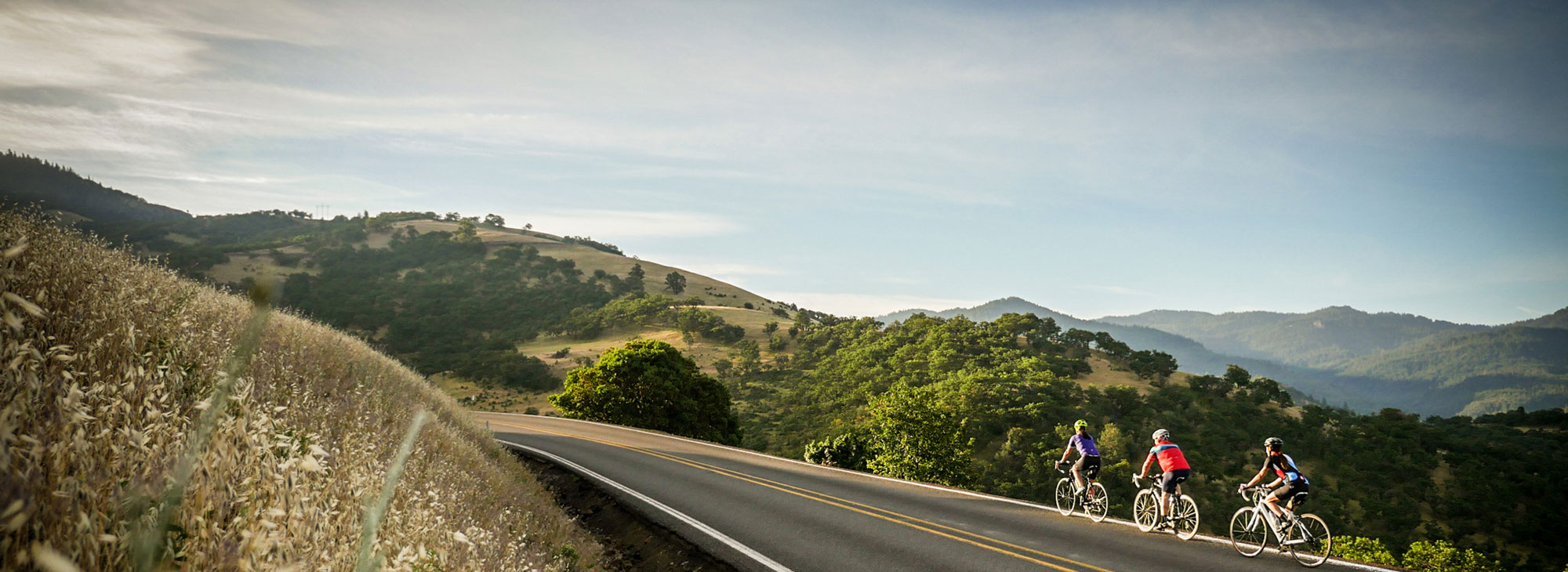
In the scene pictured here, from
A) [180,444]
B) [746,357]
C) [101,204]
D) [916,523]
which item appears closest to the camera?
[180,444]

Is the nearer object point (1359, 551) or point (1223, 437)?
point (1359, 551)

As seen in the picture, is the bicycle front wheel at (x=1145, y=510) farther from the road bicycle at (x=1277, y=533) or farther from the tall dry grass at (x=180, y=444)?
the tall dry grass at (x=180, y=444)

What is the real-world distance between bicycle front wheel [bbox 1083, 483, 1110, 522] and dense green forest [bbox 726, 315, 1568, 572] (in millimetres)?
21355

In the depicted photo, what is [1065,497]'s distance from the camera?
13.2 meters

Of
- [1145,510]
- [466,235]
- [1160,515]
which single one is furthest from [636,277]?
[1160,515]

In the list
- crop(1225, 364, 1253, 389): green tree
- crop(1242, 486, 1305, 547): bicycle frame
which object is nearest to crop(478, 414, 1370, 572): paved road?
crop(1242, 486, 1305, 547): bicycle frame

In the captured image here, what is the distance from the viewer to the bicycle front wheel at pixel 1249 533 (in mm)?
9570

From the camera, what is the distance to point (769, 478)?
17219 millimetres

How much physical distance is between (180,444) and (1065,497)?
46.1ft

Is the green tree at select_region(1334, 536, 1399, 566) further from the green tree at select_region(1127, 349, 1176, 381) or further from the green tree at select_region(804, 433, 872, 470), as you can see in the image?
the green tree at select_region(1127, 349, 1176, 381)

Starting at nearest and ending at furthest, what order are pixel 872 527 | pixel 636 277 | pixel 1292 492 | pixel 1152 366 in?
pixel 1292 492 < pixel 872 527 < pixel 1152 366 < pixel 636 277

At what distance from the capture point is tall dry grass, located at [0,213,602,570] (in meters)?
2.32

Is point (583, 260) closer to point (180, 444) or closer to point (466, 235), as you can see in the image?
point (466, 235)

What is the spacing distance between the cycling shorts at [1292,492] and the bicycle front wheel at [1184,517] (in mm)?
1237
